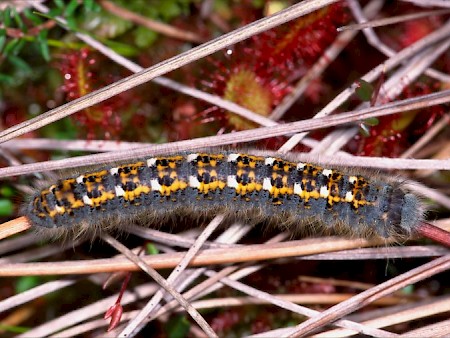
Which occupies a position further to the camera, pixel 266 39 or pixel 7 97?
pixel 7 97

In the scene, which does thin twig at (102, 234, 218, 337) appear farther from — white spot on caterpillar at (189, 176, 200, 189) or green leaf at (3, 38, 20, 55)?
green leaf at (3, 38, 20, 55)

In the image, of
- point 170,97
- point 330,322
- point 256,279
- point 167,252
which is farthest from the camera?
point 170,97

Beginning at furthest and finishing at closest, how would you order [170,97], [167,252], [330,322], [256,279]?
[170,97] → [256,279] → [167,252] → [330,322]

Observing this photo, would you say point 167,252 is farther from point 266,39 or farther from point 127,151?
point 266,39

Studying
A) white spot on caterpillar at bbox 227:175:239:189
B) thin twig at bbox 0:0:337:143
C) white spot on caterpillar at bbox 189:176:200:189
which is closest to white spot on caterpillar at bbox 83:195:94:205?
thin twig at bbox 0:0:337:143

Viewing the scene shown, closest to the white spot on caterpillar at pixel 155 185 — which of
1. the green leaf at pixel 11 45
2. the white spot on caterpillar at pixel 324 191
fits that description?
the white spot on caterpillar at pixel 324 191

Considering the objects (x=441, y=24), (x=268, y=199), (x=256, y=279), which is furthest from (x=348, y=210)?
(x=441, y=24)

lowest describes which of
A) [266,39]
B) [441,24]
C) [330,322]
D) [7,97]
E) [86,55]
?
[330,322]
